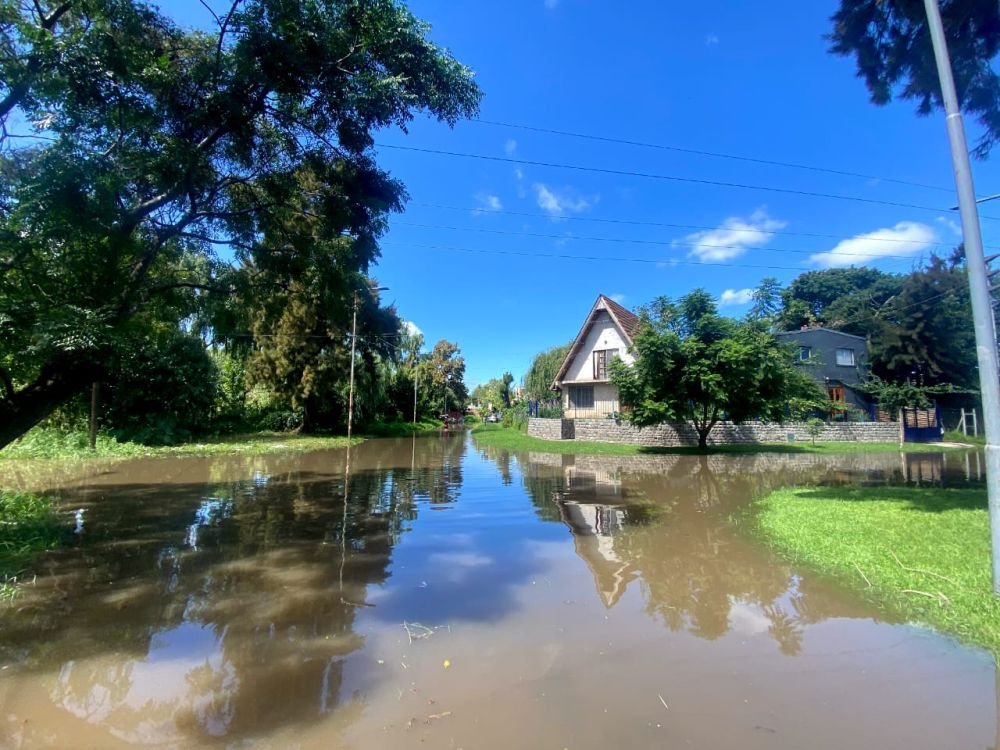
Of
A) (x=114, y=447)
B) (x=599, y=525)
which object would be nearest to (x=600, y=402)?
(x=599, y=525)

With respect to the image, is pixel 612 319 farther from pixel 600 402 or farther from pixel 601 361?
pixel 600 402

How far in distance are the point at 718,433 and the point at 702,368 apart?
23.3ft

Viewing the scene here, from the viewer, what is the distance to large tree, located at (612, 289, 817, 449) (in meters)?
18.0

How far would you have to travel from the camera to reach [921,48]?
8070 millimetres

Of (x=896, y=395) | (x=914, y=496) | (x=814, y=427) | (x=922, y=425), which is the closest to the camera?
(x=914, y=496)

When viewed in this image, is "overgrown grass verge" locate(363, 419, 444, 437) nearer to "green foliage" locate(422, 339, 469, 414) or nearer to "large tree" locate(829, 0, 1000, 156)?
"green foliage" locate(422, 339, 469, 414)

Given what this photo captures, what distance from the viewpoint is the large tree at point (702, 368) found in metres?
18.0

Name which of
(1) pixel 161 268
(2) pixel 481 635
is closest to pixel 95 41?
(1) pixel 161 268

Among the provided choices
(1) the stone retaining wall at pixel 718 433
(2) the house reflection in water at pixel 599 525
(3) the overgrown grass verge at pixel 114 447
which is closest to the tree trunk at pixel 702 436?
(1) the stone retaining wall at pixel 718 433

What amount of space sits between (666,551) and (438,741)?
15.0 feet

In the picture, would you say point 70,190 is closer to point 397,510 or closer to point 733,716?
point 397,510

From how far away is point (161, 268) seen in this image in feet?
26.0

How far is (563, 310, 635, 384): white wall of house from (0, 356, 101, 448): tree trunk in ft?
79.6

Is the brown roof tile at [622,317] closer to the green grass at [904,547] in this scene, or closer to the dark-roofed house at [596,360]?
the dark-roofed house at [596,360]
